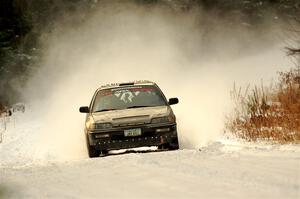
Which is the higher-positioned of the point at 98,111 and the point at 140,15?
the point at 140,15

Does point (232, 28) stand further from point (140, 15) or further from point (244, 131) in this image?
point (244, 131)

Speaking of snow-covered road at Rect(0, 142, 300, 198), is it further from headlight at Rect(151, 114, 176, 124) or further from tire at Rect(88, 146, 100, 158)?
headlight at Rect(151, 114, 176, 124)

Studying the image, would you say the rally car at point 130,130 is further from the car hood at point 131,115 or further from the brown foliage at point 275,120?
the brown foliage at point 275,120

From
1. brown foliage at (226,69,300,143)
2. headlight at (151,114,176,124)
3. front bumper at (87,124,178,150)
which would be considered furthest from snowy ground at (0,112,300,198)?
headlight at (151,114,176,124)

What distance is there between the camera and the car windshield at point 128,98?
12695 mm

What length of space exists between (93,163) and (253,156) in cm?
233

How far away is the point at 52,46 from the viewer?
33.5 m

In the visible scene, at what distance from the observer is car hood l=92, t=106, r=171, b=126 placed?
1145 cm

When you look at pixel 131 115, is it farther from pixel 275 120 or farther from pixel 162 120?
pixel 275 120

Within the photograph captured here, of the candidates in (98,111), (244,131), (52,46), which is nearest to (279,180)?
(244,131)

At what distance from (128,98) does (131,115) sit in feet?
4.49

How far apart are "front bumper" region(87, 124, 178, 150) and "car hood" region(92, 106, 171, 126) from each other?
6.1 inches

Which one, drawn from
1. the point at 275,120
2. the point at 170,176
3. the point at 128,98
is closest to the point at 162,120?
the point at 128,98

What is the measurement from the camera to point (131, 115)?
11648 millimetres
